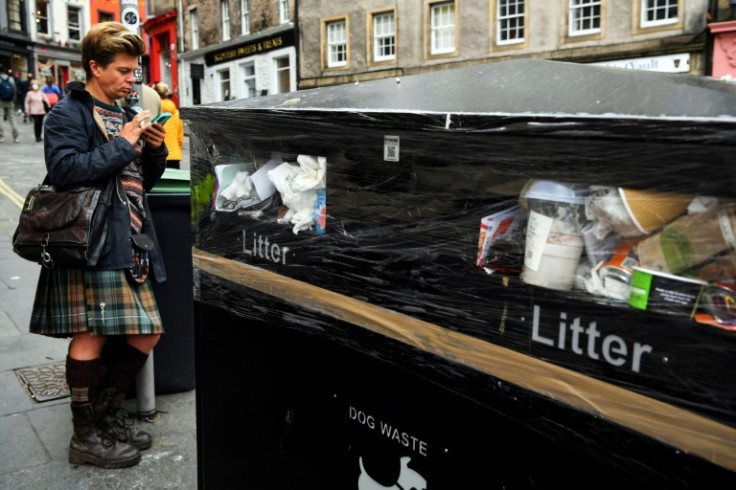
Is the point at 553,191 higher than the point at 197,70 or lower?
lower

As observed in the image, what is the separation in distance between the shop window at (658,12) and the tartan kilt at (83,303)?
17061mm

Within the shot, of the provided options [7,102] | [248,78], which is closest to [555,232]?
[7,102]

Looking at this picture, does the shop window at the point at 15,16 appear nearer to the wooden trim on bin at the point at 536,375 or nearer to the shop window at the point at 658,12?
the shop window at the point at 658,12

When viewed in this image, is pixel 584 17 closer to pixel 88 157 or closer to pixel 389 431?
pixel 88 157

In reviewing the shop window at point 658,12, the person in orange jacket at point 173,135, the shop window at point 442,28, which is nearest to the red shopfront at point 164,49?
the shop window at point 442,28

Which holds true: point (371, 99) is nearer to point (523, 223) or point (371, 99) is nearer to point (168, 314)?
point (523, 223)

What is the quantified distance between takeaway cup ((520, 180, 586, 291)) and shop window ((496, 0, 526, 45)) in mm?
19173

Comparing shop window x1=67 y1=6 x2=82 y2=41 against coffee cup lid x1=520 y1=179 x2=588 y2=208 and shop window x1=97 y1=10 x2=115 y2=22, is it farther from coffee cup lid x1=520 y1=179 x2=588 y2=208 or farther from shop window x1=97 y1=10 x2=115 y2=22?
coffee cup lid x1=520 y1=179 x2=588 y2=208

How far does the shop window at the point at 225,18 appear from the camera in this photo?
30891mm

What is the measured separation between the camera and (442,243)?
4.97 ft

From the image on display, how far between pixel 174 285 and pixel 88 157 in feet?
3.56

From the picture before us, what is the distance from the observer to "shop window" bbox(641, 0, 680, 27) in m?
16.5

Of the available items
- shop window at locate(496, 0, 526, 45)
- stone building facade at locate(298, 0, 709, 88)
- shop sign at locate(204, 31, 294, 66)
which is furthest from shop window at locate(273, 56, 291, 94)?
shop window at locate(496, 0, 526, 45)

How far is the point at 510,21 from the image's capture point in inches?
767
